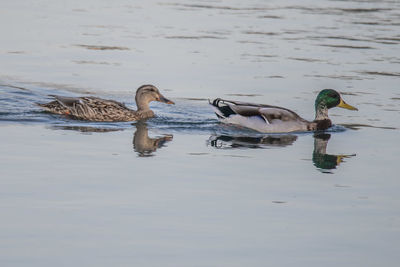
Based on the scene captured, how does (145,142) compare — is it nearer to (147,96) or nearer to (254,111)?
(254,111)

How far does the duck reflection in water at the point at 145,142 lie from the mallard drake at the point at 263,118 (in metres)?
1.38

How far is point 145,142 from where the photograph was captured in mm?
13805

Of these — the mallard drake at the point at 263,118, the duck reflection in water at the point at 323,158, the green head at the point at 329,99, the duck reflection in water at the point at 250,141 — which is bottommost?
the duck reflection in water at the point at 323,158

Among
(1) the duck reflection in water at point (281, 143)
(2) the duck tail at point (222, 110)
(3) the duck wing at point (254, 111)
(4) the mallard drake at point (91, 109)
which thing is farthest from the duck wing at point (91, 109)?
(1) the duck reflection in water at point (281, 143)

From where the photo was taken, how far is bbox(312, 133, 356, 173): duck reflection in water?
12.4 meters

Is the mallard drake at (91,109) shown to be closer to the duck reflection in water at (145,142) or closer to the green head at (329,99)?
the duck reflection in water at (145,142)

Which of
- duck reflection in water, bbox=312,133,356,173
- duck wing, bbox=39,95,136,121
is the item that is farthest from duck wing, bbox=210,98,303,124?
duck wing, bbox=39,95,136,121

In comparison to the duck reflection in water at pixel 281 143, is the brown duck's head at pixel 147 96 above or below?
above

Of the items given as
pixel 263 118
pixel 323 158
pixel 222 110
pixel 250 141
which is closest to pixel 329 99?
pixel 263 118

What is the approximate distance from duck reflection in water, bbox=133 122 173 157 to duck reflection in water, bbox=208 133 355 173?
0.73 metres

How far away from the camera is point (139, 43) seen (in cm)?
2378

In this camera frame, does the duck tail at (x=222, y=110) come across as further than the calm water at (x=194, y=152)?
Yes

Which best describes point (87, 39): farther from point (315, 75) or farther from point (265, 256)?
point (265, 256)

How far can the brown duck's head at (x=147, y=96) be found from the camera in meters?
16.4
